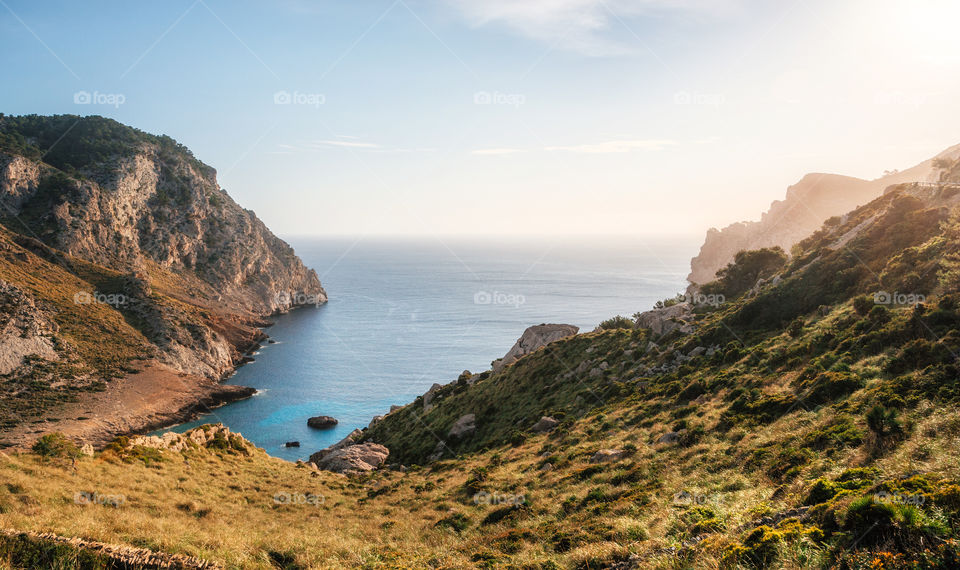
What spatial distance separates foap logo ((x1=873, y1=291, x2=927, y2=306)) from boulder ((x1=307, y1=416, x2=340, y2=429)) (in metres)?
86.4

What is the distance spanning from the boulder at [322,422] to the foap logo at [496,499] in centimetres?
7230

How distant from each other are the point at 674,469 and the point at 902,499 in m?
12.2

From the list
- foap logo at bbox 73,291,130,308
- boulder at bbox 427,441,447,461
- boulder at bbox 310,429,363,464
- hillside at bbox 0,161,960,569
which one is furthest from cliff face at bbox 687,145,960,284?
foap logo at bbox 73,291,130,308

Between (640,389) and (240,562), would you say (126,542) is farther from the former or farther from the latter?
(640,389)

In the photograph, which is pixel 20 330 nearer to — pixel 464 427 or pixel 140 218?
pixel 140 218

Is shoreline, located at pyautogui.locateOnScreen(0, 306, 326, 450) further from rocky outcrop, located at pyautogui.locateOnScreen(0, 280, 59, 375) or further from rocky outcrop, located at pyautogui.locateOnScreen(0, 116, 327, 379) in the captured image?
rocky outcrop, located at pyautogui.locateOnScreen(0, 280, 59, 375)

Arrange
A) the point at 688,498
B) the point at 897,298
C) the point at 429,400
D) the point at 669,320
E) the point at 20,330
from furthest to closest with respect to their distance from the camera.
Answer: the point at 20,330
the point at 429,400
the point at 669,320
the point at 897,298
the point at 688,498

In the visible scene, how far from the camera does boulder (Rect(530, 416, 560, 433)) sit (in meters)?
38.0

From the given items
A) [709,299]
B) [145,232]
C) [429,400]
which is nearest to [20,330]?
[145,232]

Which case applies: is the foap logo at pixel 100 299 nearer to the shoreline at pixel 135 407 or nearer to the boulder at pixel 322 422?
the shoreline at pixel 135 407

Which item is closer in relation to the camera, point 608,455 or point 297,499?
point 608,455

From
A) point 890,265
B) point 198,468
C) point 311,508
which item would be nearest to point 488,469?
point 311,508

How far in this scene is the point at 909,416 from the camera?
15.5m

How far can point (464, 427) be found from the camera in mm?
48125
